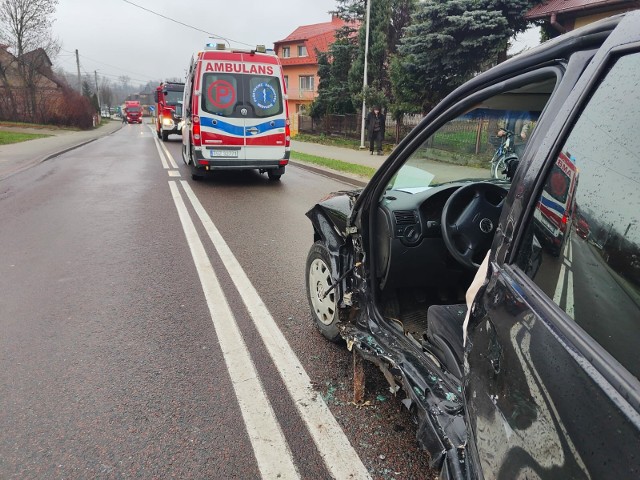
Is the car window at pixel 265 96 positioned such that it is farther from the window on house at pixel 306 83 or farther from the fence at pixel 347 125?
the window on house at pixel 306 83

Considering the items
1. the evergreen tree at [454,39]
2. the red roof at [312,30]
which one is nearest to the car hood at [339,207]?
the evergreen tree at [454,39]

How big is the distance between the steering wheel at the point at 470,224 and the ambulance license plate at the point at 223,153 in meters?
8.28

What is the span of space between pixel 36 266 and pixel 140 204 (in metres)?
3.56

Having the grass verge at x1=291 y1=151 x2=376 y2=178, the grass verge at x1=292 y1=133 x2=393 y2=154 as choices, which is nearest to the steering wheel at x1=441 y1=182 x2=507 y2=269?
the grass verge at x1=291 y1=151 x2=376 y2=178

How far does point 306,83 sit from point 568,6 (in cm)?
3441

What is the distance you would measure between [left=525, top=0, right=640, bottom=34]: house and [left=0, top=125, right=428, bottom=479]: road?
1153cm

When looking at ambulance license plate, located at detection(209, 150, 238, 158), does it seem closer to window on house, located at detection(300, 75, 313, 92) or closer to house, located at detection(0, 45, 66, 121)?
house, located at detection(0, 45, 66, 121)

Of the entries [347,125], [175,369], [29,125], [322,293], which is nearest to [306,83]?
[347,125]

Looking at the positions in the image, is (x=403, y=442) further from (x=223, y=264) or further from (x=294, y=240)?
(x=294, y=240)

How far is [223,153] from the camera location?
10.2m

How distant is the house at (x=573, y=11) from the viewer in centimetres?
1233

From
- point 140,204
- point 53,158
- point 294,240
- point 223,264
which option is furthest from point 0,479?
point 53,158

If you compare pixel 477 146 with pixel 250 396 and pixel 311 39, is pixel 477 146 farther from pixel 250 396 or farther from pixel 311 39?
pixel 311 39

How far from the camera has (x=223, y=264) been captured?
505 cm
